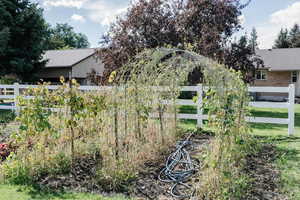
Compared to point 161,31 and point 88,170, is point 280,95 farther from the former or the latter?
point 88,170

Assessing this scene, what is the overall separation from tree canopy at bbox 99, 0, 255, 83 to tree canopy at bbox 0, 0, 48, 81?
18.5ft

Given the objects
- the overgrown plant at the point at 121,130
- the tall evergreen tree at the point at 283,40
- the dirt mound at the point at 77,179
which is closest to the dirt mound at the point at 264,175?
the overgrown plant at the point at 121,130

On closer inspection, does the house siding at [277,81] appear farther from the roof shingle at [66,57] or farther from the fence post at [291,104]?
the fence post at [291,104]

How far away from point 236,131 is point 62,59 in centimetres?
1979

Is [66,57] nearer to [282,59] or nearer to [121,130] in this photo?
[282,59]

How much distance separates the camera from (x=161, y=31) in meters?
12.2

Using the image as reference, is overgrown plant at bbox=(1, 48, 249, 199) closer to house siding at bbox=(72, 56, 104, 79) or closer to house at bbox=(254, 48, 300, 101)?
house siding at bbox=(72, 56, 104, 79)

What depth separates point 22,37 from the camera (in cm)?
1572

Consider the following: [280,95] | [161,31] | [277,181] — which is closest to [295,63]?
[280,95]

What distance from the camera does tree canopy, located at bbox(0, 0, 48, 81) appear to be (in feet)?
48.5

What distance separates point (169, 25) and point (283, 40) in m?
30.5

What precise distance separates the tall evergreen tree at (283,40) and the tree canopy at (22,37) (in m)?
31.6

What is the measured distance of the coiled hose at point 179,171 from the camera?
396 centimetres

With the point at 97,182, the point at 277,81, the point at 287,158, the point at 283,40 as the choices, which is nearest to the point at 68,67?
the point at 277,81
